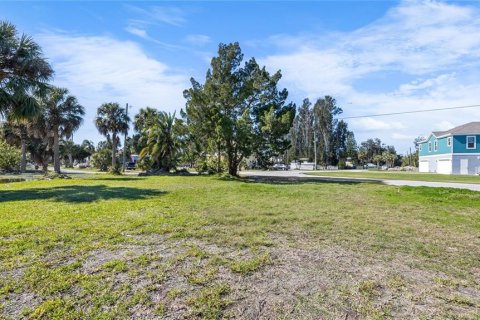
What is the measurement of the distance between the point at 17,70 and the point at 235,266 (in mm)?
14852

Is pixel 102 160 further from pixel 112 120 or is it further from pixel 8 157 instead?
pixel 8 157

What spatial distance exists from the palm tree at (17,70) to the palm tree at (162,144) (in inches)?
595

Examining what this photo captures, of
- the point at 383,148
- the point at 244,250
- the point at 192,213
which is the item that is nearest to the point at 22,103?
the point at 192,213

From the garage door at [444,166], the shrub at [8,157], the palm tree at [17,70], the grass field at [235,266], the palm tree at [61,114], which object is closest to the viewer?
the grass field at [235,266]

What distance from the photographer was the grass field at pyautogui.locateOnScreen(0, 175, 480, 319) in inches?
117

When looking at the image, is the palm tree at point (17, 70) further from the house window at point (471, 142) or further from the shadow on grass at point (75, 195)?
the house window at point (471, 142)

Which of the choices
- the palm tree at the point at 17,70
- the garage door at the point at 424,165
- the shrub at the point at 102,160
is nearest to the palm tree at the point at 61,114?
the palm tree at the point at 17,70

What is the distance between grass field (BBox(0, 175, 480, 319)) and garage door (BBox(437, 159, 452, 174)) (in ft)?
103

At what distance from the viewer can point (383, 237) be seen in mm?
5723

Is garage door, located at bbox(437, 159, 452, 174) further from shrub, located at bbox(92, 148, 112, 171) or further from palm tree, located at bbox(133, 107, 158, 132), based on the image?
shrub, located at bbox(92, 148, 112, 171)

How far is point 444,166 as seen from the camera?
116 feet

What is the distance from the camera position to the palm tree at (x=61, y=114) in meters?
25.6

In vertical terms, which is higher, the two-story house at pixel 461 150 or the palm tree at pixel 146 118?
the palm tree at pixel 146 118

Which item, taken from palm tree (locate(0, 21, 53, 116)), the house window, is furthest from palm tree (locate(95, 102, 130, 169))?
the house window
